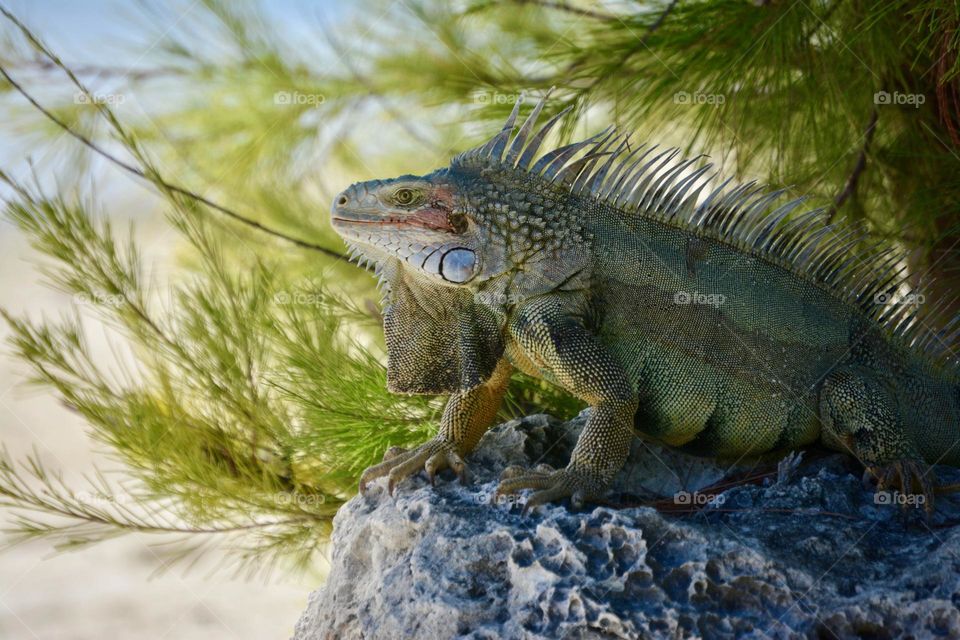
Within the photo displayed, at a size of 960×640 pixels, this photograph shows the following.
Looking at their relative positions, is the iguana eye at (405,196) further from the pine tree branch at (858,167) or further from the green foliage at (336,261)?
the pine tree branch at (858,167)

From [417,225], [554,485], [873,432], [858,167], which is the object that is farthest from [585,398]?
[858,167]

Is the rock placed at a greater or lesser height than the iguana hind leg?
lesser

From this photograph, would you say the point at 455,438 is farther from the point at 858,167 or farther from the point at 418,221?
the point at 858,167

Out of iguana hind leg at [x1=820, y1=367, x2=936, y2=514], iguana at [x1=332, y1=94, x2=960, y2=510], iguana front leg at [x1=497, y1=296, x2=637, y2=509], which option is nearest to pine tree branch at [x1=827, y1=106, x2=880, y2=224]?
iguana at [x1=332, y1=94, x2=960, y2=510]

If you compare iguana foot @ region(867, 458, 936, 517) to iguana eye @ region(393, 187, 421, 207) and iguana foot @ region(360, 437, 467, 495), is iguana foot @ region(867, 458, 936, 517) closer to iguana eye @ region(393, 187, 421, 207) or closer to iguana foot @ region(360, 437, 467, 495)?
iguana foot @ region(360, 437, 467, 495)

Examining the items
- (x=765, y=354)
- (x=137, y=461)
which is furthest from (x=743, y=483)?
(x=137, y=461)

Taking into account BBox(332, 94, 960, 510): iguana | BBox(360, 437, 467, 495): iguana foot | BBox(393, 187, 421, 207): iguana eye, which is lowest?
BBox(360, 437, 467, 495): iguana foot

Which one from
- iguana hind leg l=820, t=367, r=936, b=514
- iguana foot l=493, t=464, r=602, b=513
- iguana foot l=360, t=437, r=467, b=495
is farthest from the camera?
iguana foot l=360, t=437, r=467, b=495
